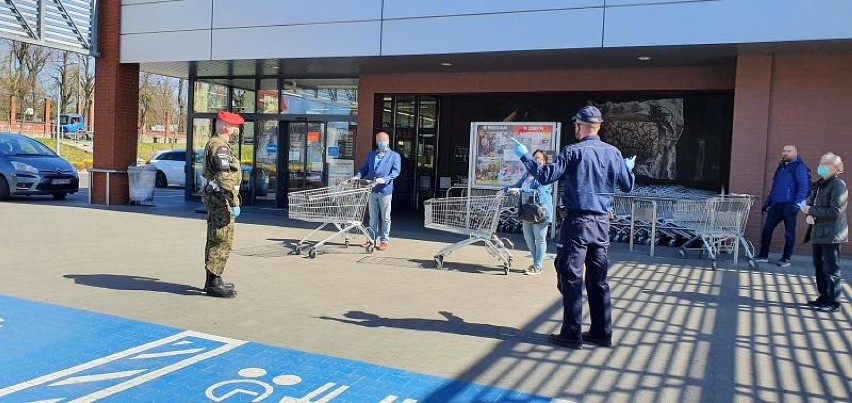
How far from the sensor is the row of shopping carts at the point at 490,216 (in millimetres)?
9289

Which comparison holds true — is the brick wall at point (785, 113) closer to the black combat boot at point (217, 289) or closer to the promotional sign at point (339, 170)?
the promotional sign at point (339, 170)

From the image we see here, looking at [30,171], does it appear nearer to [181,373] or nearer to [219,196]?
[219,196]

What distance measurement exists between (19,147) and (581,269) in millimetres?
17586

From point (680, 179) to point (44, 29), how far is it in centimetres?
1485

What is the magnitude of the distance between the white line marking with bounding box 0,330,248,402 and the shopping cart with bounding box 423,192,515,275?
4113mm

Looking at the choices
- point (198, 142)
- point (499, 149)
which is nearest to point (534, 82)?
point (499, 149)

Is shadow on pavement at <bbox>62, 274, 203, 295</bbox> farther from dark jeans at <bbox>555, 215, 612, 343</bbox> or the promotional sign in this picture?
the promotional sign

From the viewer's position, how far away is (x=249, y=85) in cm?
1836

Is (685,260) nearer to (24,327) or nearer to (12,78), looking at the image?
(24,327)

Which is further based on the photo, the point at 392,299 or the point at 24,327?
the point at 392,299

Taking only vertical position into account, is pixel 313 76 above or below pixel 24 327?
above

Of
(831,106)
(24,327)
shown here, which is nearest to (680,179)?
(831,106)

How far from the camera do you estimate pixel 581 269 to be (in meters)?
5.67

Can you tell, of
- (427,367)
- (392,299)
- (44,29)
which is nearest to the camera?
(427,367)
